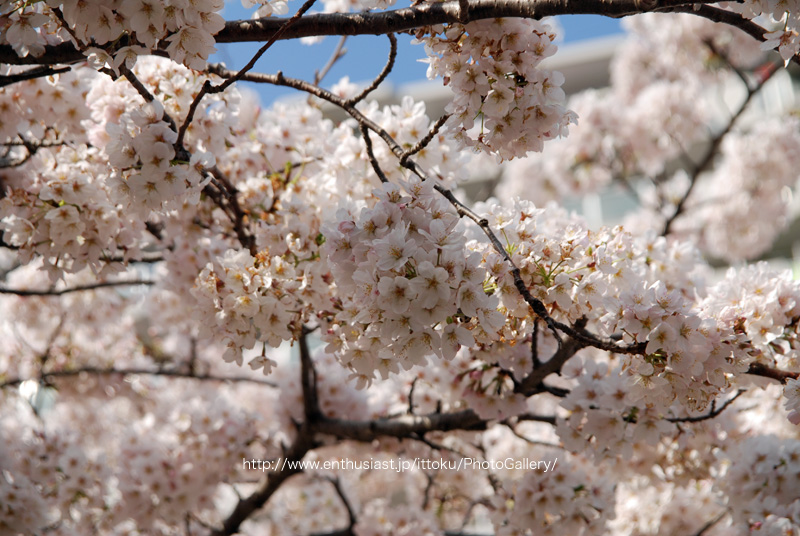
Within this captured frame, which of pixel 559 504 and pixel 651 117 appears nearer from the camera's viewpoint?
pixel 559 504

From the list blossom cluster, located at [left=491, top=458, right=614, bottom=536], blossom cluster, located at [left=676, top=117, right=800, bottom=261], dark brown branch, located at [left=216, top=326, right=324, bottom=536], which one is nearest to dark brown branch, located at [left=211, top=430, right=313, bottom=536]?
dark brown branch, located at [left=216, top=326, right=324, bottom=536]

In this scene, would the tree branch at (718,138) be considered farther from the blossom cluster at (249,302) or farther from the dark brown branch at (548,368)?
the blossom cluster at (249,302)

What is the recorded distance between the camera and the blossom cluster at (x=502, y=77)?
5.67ft

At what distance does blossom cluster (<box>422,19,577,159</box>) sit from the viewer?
5.67ft

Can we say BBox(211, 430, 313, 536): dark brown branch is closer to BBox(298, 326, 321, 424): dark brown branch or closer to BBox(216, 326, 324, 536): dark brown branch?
BBox(216, 326, 324, 536): dark brown branch

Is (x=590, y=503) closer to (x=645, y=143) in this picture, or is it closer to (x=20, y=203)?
(x=20, y=203)

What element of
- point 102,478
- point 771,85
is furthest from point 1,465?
point 771,85

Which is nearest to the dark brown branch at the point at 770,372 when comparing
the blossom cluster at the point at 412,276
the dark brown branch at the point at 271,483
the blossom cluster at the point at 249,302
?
the blossom cluster at the point at 412,276

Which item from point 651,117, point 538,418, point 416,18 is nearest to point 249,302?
point 416,18

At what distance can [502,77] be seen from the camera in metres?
1.73

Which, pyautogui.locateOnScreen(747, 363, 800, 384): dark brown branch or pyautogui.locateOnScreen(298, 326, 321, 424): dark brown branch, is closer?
pyautogui.locateOnScreen(747, 363, 800, 384): dark brown branch

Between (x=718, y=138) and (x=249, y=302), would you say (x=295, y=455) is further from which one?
(x=718, y=138)

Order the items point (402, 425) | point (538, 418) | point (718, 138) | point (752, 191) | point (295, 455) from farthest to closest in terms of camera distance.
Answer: point (752, 191) → point (718, 138) → point (295, 455) → point (402, 425) → point (538, 418)

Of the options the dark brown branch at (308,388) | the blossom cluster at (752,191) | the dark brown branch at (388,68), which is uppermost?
the blossom cluster at (752,191)
